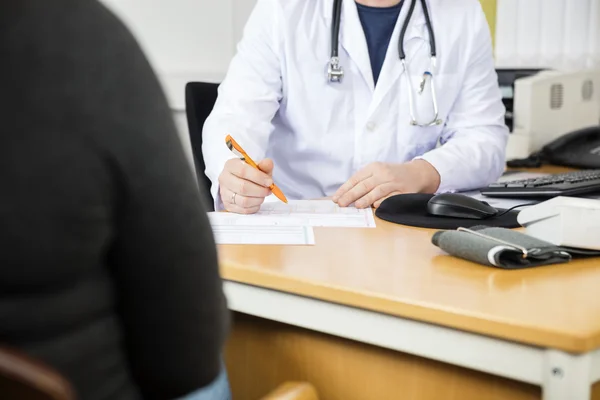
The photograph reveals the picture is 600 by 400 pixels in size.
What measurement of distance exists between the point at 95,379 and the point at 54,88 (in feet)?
0.69

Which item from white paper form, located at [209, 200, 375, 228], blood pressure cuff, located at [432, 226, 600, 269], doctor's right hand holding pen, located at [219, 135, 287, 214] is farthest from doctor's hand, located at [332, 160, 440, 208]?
blood pressure cuff, located at [432, 226, 600, 269]

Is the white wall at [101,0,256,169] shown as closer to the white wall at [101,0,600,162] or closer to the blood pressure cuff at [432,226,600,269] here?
the white wall at [101,0,600,162]

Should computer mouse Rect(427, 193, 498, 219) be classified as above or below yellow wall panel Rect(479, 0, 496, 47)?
below

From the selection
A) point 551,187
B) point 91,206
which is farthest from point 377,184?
point 91,206

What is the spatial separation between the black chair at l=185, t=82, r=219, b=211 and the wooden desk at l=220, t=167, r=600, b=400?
60 cm

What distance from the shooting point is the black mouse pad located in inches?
48.8

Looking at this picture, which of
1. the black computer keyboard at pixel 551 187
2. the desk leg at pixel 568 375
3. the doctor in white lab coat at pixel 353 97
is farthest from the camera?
the doctor in white lab coat at pixel 353 97

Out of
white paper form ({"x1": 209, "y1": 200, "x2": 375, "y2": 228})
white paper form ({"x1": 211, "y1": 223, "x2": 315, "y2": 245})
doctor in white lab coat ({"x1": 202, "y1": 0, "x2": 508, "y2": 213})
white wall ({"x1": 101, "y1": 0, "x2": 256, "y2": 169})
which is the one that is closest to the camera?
white paper form ({"x1": 211, "y1": 223, "x2": 315, "y2": 245})

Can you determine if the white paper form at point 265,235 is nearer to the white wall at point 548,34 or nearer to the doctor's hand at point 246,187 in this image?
the doctor's hand at point 246,187

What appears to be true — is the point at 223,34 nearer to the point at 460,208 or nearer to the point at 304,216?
the point at 304,216

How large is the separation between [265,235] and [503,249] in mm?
372

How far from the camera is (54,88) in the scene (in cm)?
52

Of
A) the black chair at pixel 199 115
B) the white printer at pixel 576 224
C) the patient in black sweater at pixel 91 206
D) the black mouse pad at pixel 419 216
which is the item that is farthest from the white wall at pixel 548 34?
the patient in black sweater at pixel 91 206

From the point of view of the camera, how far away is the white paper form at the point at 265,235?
117cm
